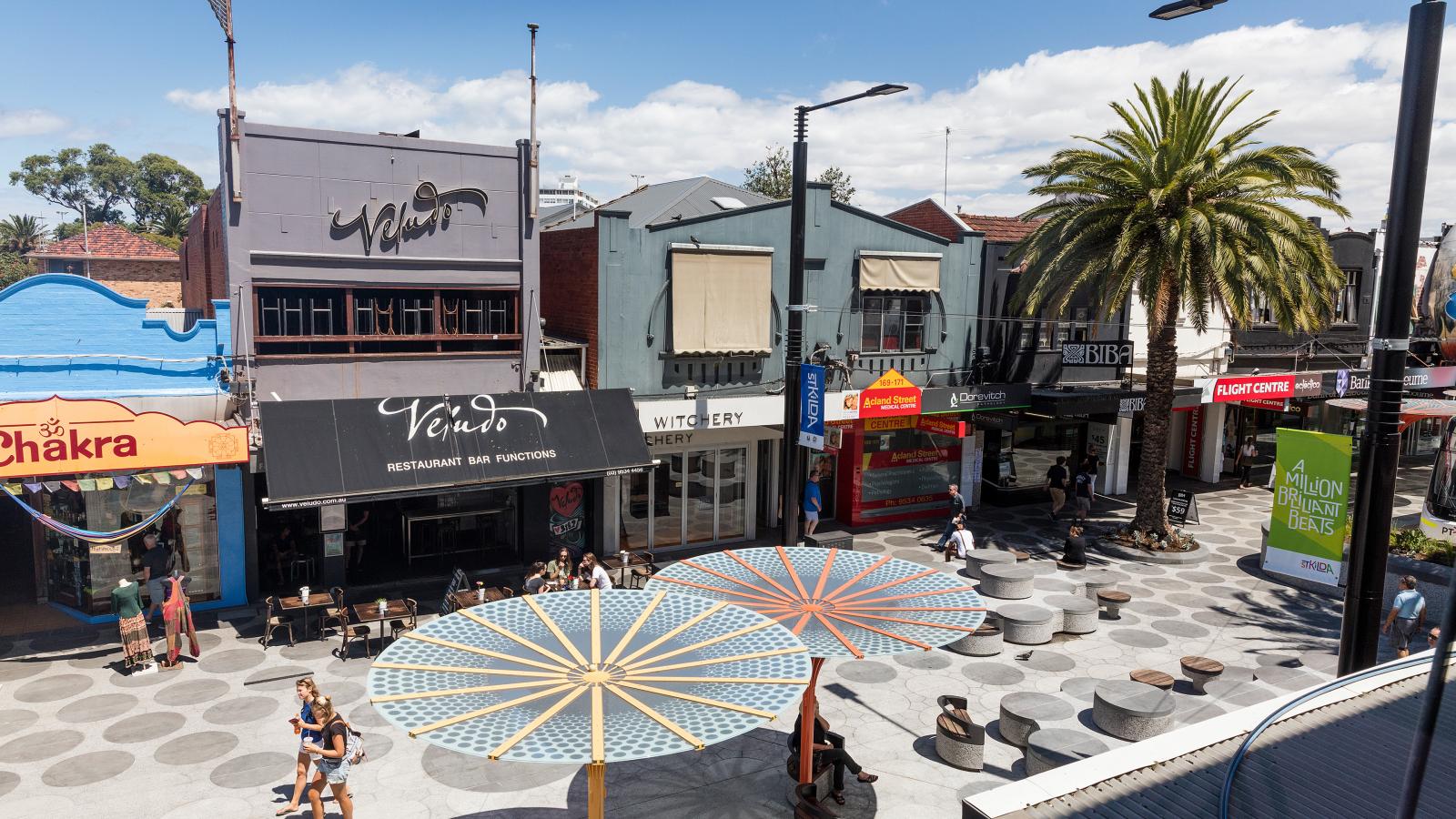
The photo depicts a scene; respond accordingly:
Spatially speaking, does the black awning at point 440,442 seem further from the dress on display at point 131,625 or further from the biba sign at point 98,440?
the dress on display at point 131,625

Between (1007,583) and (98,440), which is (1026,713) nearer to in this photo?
(1007,583)

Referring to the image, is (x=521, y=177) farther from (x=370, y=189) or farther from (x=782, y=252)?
(x=782, y=252)

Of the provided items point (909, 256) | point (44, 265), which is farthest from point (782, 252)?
point (44, 265)

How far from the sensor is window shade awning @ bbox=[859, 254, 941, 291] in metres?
23.6

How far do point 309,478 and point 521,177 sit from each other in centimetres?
733

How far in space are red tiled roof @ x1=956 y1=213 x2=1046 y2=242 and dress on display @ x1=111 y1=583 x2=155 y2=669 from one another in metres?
22.5

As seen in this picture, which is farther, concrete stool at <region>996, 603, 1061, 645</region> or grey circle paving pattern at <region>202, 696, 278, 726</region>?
concrete stool at <region>996, 603, 1061, 645</region>

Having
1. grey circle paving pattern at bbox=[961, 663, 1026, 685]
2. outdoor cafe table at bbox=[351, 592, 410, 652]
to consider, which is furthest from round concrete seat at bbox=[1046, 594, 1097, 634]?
outdoor cafe table at bbox=[351, 592, 410, 652]

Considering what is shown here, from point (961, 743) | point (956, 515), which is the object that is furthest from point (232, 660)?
point (956, 515)

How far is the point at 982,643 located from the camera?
54.5 ft

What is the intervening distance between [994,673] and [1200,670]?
3.16 meters

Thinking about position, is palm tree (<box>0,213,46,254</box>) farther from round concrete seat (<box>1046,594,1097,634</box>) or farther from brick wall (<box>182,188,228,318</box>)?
round concrete seat (<box>1046,594,1097,634</box>)

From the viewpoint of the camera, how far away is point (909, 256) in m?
24.2

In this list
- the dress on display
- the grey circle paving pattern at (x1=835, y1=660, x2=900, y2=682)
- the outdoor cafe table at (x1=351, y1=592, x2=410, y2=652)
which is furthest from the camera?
the outdoor cafe table at (x1=351, y1=592, x2=410, y2=652)
